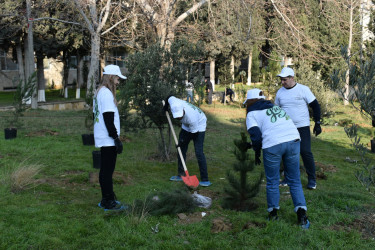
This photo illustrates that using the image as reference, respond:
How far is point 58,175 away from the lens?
7.15 meters

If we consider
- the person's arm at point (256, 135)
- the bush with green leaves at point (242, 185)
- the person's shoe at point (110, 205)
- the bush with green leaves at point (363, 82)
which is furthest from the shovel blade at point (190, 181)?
the bush with green leaves at point (363, 82)

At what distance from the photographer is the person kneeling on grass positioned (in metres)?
4.63

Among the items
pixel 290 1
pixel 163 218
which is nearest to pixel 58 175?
pixel 163 218

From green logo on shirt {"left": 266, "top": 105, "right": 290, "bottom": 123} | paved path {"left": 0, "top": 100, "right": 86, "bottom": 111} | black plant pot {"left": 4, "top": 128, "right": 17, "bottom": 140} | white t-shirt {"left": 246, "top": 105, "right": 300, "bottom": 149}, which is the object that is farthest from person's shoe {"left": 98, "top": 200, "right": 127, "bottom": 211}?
paved path {"left": 0, "top": 100, "right": 86, "bottom": 111}

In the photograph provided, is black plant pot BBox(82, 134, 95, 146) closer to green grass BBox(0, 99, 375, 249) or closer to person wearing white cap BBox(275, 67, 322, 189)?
green grass BBox(0, 99, 375, 249)

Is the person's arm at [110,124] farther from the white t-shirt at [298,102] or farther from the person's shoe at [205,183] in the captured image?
the white t-shirt at [298,102]

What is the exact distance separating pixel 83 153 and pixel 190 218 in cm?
484

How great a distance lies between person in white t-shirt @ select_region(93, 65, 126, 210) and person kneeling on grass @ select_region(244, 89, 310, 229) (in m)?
1.65

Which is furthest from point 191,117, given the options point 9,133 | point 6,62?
point 6,62

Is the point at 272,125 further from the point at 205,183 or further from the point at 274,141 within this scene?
the point at 205,183

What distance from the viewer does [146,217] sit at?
16.1 ft

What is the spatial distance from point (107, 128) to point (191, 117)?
1.93m

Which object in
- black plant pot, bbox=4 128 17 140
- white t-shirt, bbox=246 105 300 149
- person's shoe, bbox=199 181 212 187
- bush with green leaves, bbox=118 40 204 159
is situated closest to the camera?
white t-shirt, bbox=246 105 300 149

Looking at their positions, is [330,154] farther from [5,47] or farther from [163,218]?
[5,47]
